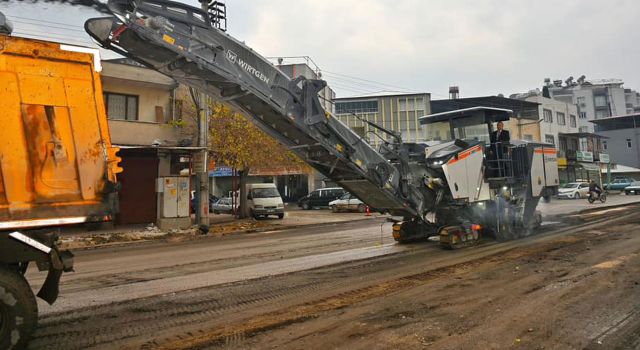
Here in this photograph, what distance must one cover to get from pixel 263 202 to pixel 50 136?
19.8 meters

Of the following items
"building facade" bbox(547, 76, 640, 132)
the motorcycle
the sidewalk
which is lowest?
the sidewalk

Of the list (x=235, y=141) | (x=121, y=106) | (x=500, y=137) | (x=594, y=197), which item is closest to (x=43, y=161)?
(x=500, y=137)

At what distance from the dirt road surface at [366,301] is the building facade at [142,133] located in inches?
398

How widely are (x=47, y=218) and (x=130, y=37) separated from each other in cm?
271

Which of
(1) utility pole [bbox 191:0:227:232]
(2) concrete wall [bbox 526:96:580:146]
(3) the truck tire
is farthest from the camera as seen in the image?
(2) concrete wall [bbox 526:96:580:146]

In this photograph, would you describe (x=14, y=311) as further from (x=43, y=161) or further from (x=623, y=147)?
(x=623, y=147)

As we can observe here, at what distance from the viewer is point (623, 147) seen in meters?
67.4

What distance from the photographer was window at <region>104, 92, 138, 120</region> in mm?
19234

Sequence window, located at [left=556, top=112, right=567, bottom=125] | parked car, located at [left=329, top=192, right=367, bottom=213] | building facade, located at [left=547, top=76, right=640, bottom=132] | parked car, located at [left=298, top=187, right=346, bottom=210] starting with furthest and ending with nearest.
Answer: building facade, located at [left=547, top=76, right=640, bottom=132]
window, located at [left=556, top=112, right=567, bottom=125]
parked car, located at [left=298, top=187, right=346, bottom=210]
parked car, located at [left=329, top=192, right=367, bottom=213]

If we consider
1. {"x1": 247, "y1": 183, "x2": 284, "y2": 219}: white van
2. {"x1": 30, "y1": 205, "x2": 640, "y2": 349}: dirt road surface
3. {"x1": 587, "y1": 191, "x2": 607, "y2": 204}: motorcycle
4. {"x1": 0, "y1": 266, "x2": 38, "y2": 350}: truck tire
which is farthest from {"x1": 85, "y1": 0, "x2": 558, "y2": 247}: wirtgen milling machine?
{"x1": 587, "y1": 191, "x2": 607, "y2": 204}: motorcycle

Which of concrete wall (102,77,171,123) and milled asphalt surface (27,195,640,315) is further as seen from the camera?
concrete wall (102,77,171,123)

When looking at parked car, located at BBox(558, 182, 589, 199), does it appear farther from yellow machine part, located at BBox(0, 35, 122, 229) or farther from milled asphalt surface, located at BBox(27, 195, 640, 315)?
yellow machine part, located at BBox(0, 35, 122, 229)

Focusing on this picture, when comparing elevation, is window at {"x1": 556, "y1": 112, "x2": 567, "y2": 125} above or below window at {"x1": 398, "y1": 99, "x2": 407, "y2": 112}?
below

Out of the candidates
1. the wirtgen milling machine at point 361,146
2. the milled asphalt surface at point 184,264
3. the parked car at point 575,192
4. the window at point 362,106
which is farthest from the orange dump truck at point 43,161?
the window at point 362,106
